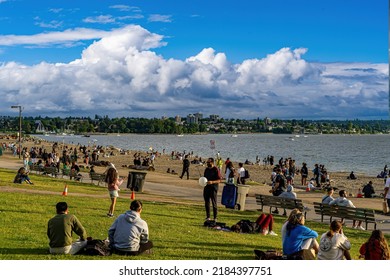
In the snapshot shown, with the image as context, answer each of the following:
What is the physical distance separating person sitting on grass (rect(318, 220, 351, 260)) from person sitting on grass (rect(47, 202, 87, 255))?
390 cm

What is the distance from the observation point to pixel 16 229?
11328mm

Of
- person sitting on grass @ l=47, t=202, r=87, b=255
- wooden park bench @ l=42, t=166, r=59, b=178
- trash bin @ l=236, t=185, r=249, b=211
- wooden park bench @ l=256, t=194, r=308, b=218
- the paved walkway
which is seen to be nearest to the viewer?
person sitting on grass @ l=47, t=202, r=87, b=255

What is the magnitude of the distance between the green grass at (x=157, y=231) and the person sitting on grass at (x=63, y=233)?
0.59 feet

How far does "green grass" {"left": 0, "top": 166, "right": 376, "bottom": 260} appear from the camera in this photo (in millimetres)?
9781

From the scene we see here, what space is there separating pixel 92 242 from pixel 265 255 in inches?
113

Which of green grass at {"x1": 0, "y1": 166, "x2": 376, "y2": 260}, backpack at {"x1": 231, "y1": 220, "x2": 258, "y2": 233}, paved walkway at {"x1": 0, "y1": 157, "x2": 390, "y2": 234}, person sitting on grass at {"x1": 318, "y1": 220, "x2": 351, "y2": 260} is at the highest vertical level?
person sitting on grass at {"x1": 318, "y1": 220, "x2": 351, "y2": 260}

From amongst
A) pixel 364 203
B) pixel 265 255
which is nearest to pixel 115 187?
pixel 265 255

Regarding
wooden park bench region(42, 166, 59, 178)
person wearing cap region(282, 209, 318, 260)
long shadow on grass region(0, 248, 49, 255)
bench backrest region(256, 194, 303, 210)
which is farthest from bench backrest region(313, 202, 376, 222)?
wooden park bench region(42, 166, 59, 178)

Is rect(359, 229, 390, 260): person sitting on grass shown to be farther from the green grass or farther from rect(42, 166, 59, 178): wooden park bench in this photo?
rect(42, 166, 59, 178): wooden park bench

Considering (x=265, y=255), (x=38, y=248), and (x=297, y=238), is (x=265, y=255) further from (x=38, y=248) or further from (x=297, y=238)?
(x=38, y=248)

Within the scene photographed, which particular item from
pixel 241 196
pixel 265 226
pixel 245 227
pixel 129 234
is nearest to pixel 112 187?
pixel 245 227

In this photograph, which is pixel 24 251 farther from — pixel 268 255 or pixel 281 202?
pixel 281 202
